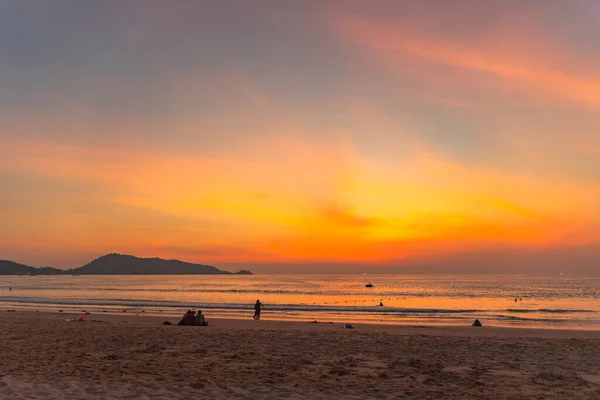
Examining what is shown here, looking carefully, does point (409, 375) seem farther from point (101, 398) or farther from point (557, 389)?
point (101, 398)

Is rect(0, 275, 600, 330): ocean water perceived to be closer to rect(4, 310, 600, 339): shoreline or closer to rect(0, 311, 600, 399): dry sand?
rect(4, 310, 600, 339): shoreline

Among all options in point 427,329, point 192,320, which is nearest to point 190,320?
point 192,320

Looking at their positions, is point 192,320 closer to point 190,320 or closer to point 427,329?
point 190,320

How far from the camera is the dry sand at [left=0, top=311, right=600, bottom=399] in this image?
37.7 feet

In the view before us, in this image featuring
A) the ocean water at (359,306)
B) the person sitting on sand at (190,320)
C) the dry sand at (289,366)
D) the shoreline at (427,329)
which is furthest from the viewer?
the ocean water at (359,306)

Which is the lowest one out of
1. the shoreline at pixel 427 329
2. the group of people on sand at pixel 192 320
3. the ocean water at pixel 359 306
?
the ocean water at pixel 359 306

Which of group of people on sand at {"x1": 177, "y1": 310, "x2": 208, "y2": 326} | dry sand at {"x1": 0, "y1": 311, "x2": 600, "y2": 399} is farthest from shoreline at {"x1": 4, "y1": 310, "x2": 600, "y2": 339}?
dry sand at {"x1": 0, "y1": 311, "x2": 600, "y2": 399}

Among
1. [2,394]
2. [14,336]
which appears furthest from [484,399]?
[14,336]

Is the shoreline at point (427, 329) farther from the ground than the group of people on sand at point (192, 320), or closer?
closer

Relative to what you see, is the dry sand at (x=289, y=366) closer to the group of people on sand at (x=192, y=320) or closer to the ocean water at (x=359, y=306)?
the group of people on sand at (x=192, y=320)

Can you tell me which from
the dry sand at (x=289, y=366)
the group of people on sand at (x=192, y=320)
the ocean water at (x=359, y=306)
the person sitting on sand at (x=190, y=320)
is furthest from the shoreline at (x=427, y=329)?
the ocean water at (x=359, y=306)

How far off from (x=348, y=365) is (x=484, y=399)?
4.98 m

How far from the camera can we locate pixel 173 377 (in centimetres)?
1299

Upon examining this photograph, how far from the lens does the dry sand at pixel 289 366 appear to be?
37.7ft
